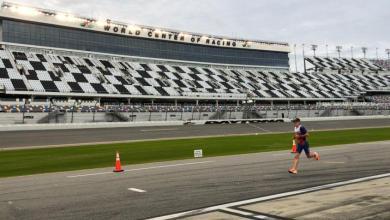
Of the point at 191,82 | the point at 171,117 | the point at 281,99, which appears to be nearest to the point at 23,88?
the point at 171,117

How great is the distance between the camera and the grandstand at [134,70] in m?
49.6

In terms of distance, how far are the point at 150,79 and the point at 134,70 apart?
360cm

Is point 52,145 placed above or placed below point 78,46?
below

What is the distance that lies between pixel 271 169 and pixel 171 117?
34375 millimetres

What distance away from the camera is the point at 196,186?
9984 millimetres

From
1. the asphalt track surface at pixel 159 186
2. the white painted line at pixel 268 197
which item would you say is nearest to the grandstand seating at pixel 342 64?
the asphalt track surface at pixel 159 186

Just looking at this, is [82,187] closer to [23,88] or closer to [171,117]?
[171,117]

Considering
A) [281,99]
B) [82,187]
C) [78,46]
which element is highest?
[78,46]

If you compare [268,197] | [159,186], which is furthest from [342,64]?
[268,197]

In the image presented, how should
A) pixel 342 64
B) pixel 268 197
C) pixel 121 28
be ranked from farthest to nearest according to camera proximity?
pixel 342 64 → pixel 121 28 → pixel 268 197

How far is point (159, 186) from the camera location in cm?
1015

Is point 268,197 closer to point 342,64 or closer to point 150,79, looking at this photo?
point 150,79

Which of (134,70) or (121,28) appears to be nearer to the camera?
(134,70)

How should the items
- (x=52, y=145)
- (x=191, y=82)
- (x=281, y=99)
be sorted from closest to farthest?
(x=52, y=145)
(x=191, y=82)
(x=281, y=99)
